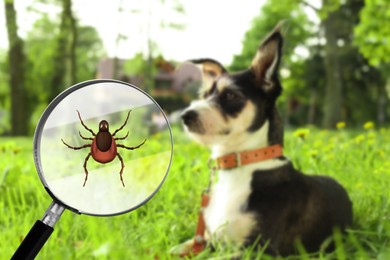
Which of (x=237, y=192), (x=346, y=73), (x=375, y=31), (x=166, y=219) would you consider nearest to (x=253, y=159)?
(x=237, y=192)

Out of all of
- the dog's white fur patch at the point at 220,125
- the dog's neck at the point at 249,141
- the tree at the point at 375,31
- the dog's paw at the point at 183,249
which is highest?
the tree at the point at 375,31

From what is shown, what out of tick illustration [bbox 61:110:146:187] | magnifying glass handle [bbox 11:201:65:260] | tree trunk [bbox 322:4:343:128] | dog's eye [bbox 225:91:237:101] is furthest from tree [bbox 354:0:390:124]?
magnifying glass handle [bbox 11:201:65:260]

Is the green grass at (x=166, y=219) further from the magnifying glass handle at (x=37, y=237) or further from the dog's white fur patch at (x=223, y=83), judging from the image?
the dog's white fur patch at (x=223, y=83)

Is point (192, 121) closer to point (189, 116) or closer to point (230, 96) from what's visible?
point (189, 116)

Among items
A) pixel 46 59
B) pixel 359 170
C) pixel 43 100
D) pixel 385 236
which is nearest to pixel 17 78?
pixel 46 59

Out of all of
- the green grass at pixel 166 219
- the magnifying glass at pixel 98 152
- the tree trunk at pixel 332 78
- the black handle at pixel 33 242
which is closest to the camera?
the black handle at pixel 33 242

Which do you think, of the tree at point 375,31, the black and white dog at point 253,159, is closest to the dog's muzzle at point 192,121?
the black and white dog at point 253,159

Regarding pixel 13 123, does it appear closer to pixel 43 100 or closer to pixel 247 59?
pixel 43 100

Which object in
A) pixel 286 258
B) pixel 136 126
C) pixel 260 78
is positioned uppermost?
pixel 260 78
